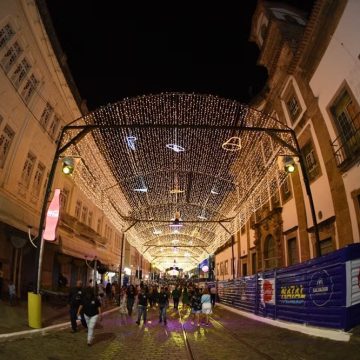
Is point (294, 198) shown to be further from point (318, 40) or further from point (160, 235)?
point (160, 235)

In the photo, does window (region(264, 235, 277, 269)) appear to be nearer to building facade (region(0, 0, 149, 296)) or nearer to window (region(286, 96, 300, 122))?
window (region(286, 96, 300, 122))

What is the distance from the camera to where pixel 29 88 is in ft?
57.1

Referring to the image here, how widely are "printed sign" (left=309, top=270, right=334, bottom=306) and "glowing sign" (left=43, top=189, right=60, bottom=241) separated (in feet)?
29.7

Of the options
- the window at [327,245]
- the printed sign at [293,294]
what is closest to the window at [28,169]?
the printed sign at [293,294]

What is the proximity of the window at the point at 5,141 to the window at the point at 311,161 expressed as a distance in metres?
14.1

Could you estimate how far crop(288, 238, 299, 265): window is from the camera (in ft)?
68.4

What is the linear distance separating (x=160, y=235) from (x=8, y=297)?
31.0 meters

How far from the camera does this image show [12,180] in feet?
53.8

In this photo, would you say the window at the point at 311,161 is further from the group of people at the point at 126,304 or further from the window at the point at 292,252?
the group of people at the point at 126,304

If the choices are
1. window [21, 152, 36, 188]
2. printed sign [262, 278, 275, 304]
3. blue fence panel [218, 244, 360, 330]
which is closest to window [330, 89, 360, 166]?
blue fence panel [218, 244, 360, 330]

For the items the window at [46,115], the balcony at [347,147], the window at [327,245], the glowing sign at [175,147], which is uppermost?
the window at [46,115]

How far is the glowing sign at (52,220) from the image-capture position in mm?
13728

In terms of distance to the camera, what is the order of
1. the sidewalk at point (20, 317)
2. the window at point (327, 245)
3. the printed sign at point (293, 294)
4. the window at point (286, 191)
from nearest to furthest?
the sidewalk at point (20, 317), the printed sign at point (293, 294), the window at point (327, 245), the window at point (286, 191)

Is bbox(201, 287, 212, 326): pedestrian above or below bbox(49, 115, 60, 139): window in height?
below
